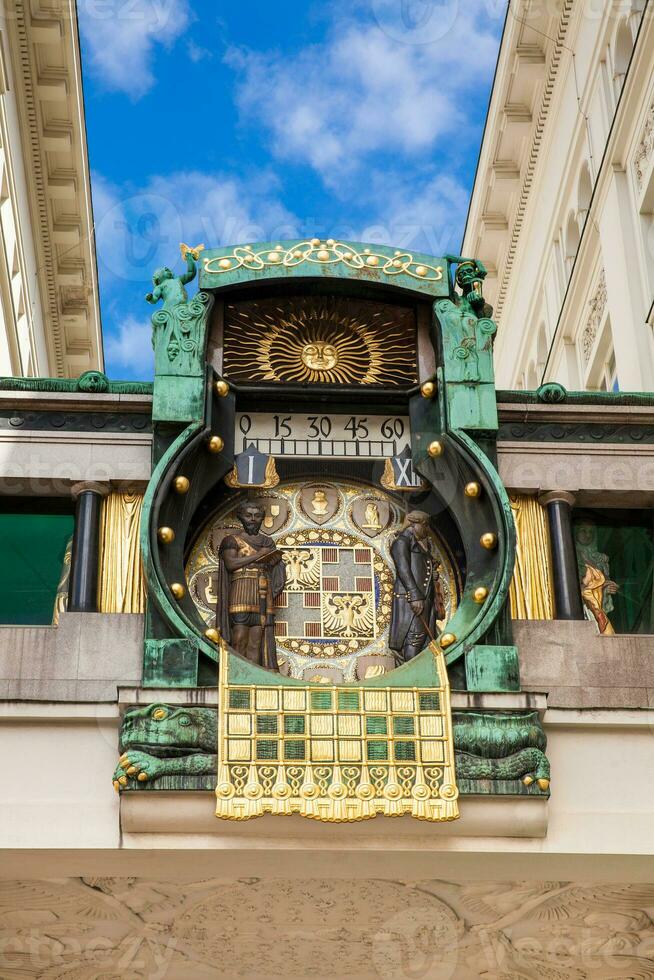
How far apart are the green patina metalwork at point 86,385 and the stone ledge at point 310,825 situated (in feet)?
12.7

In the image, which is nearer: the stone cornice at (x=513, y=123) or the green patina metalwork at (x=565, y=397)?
the green patina metalwork at (x=565, y=397)

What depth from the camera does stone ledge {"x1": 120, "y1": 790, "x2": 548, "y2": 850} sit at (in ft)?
41.4

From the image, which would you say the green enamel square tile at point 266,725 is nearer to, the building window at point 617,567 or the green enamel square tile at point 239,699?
the green enamel square tile at point 239,699

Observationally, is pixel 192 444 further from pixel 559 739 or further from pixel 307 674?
pixel 559 739

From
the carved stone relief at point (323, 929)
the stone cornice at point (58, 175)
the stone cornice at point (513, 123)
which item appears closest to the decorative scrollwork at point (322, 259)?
the carved stone relief at point (323, 929)

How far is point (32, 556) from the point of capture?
47.2ft

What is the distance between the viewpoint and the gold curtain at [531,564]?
46.0 feet

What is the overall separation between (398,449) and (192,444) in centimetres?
200

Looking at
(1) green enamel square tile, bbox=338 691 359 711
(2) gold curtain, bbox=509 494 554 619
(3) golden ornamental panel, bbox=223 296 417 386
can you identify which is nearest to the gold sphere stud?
(3) golden ornamental panel, bbox=223 296 417 386

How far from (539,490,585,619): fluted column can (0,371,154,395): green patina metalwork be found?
3765mm

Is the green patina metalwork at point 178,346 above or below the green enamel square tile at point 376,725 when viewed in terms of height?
above

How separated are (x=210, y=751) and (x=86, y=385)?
3.70 metres

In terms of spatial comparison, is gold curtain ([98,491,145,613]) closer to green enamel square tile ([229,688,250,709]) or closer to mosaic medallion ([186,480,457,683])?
mosaic medallion ([186,480,457,683])

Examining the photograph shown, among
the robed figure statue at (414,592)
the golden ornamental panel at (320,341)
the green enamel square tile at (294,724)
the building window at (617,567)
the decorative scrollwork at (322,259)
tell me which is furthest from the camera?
the golden ornamental panel at (320,341)
